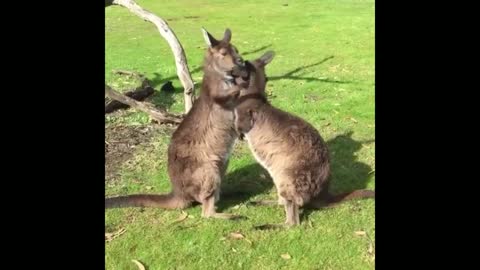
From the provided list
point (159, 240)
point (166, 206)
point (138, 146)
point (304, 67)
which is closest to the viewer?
point (159, 240)

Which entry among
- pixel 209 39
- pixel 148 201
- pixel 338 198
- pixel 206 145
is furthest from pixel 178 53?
pixel 338 198

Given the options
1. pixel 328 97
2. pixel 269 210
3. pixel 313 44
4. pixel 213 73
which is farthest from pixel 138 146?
pixel 313 44

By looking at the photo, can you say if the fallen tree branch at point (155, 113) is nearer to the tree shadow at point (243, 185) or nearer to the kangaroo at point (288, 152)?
the tree shadow at point (243, 185)

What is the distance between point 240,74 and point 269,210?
1251 mm

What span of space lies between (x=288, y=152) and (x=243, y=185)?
0.99 metres

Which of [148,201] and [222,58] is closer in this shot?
[148,201]

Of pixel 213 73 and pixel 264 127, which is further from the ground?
pixel 213 73

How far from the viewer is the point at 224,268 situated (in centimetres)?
411

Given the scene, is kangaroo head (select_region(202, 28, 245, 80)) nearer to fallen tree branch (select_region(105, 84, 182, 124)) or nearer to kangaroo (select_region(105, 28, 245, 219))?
kangaroo (select_region(105, 28, 245, 219))

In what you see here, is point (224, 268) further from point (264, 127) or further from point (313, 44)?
point (313, 44)

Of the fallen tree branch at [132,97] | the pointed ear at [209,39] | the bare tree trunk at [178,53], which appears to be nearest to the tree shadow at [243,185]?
the bare tree trunk at [178,53]

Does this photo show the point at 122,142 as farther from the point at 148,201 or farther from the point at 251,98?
the point at 251,98

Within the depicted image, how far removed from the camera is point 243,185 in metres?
5.64
